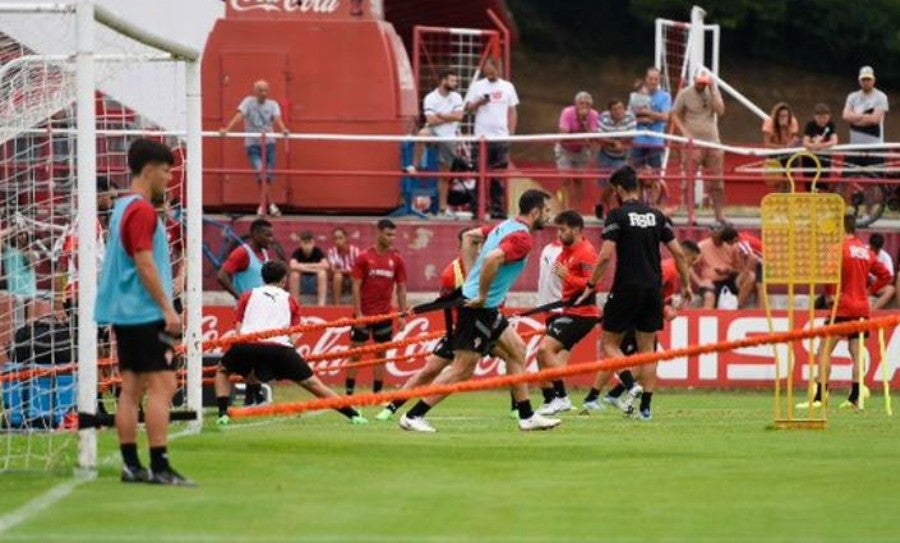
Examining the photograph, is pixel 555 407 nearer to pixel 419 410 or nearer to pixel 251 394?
pixel 419 410

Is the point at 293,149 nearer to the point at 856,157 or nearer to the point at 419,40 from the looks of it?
the point at 419,40

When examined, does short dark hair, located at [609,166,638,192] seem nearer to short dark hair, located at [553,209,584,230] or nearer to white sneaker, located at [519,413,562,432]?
short dark hair, located at [553,209,584,230]

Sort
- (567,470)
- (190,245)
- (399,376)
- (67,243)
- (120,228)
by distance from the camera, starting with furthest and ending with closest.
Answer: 1. (399,376)
2. (67,243)
3. (190,245)
4. (567,470)
5. (120,228)

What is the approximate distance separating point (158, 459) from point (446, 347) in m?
6.45

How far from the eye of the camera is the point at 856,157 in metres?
33.5

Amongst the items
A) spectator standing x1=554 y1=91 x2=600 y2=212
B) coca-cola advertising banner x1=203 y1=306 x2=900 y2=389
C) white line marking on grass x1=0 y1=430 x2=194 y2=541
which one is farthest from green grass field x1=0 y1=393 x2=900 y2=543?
spectator standing x1=554 y1=91 x2=600 y2=212

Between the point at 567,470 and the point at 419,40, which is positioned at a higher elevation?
the point at 419,40

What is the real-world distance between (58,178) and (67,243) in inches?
35.4

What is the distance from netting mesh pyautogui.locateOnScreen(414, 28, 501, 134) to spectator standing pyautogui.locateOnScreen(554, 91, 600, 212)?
272 cm

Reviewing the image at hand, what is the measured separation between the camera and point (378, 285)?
2970cm

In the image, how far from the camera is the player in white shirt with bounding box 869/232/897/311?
3152 centimetres

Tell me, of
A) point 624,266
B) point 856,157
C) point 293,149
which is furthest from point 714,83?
point 624,266

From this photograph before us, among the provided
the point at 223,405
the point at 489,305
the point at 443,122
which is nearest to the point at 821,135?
the point at 443,122

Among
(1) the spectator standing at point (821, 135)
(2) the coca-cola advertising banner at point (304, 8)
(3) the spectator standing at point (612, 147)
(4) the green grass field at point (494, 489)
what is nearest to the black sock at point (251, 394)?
(4) the green grass field at point (494, 489)
